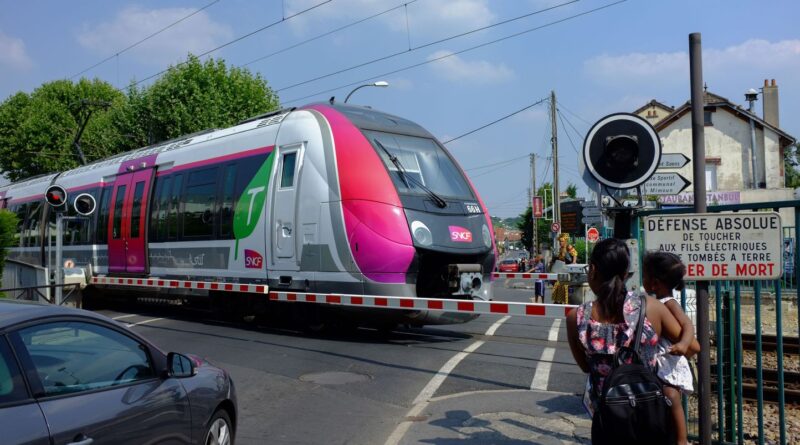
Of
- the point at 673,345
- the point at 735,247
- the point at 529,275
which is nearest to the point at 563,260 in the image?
the point at 529,275

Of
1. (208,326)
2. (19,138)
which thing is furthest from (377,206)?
(19,138)

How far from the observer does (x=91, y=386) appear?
3514 mm

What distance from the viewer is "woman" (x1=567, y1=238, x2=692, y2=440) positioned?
3.58 metres

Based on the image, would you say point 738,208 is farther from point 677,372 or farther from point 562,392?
point 562,392

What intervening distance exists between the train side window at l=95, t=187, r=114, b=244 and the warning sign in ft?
47.9

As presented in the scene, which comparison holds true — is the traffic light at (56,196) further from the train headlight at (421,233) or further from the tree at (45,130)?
the tree at (45,130)

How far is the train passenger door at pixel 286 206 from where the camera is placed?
35.1 feet

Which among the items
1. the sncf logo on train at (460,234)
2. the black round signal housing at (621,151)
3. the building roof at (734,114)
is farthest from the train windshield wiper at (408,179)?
the building roof at (734,114)

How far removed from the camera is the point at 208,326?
12.8 meters

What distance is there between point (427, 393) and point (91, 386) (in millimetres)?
4267

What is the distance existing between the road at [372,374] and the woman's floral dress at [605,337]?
221 cm

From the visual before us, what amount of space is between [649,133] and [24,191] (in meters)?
20.0

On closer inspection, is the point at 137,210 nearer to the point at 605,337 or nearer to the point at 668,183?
the point at 668,183

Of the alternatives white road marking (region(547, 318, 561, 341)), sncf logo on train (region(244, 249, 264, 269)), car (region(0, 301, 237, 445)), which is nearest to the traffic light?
sncf logo on train (region(244, 249, 264, 269))
